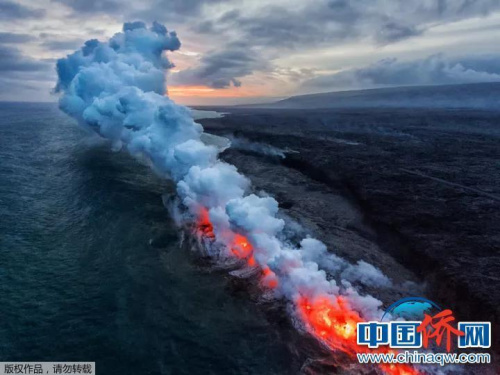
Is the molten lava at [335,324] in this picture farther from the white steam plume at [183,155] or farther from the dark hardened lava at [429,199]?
the dark hardened lava at [429,199]

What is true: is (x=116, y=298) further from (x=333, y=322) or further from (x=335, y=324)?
(x=335, y=324)

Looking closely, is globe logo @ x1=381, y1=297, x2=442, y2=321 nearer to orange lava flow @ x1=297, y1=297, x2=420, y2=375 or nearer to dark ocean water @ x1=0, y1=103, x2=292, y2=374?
orange lava flow @ x1=297, y1=297, x2=420, y2=375

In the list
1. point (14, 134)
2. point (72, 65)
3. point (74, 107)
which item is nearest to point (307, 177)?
point (74, 107)

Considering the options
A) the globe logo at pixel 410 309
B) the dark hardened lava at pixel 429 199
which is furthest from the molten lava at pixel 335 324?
the dark hardened lava at pixel 429 199

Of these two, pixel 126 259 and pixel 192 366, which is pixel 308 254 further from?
pixel 126 259

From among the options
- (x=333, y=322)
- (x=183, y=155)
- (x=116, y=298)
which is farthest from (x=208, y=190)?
(x=333, y=322)

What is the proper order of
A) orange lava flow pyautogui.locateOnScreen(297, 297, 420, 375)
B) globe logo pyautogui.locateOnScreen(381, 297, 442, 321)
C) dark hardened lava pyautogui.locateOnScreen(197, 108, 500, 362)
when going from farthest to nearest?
dark hardened lava pyautogui.locateOnScreen(197, 108, 500, 362) → globe logo pyautogui.locateOnScreen(381, 297, 442, 321) → orange lava flow pyautogui.locateOnScreen(297, 297, 420, 375)

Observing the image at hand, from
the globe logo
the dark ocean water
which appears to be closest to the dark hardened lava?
the globe logo

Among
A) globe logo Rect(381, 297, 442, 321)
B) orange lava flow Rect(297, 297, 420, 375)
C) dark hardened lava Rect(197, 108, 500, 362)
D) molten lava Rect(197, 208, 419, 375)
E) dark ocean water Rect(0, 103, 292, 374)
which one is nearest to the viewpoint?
dark ocean water Rect(0, 103, 292, 374)
